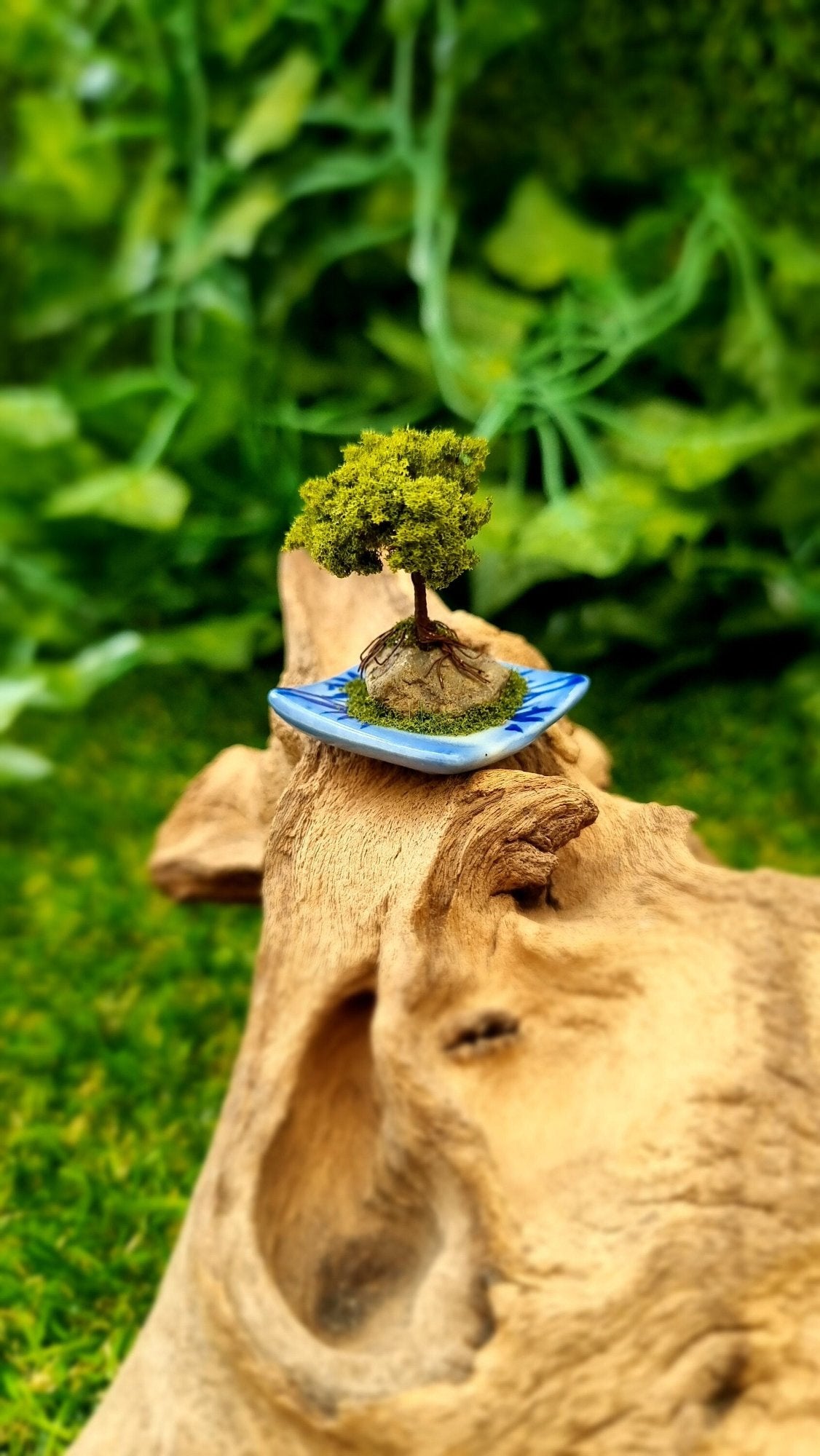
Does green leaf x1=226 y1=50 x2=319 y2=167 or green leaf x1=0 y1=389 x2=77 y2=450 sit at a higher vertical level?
green leaf x1=226 y1=50 x2=319 y2=167

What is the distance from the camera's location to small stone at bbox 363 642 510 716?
1.55 metres

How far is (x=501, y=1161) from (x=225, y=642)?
1835 millimetres

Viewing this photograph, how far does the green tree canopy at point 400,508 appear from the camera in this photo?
4.64 feet

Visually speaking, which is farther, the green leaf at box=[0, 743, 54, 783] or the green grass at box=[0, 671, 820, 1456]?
the green leaf at box=[0, 743, 54, 783]

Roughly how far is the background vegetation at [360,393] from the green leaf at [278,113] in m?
0.01

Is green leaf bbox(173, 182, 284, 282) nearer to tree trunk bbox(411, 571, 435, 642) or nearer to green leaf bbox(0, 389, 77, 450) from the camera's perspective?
green leaf bbox(0, 389, 77, 450)

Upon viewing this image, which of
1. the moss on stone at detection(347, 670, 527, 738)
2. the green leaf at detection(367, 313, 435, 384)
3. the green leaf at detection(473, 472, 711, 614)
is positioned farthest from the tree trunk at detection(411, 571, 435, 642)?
the green leaf at detection(367, 313, 435, 384)

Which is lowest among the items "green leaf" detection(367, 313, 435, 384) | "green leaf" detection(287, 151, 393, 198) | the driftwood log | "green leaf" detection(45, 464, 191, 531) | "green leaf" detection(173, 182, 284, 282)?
the driftwood log

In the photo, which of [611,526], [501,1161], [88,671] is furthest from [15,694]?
[501,1161]

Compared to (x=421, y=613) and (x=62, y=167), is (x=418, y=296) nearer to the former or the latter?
(x=62, y=167)

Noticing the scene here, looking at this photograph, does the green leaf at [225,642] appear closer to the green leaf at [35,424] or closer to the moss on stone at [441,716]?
the green leaf at [35,424]

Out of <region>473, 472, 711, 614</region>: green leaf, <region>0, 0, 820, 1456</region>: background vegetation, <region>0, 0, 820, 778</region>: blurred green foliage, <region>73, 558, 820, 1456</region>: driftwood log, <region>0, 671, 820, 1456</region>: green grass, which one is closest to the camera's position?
<region>73, 558, 820, 1456</region>: driftwood log

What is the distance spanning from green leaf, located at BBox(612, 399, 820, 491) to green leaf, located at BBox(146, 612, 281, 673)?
873 mm

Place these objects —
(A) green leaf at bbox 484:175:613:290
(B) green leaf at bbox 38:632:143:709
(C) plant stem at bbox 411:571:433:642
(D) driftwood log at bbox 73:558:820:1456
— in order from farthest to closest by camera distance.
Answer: (A) green leaf at bbox 484:175:613:290, (B) green leaf at bbox 38:632:143:709, (C) plant stem at bbox 411:571:433:642, (D) driftwood log at bbox 73:558:820:1456
